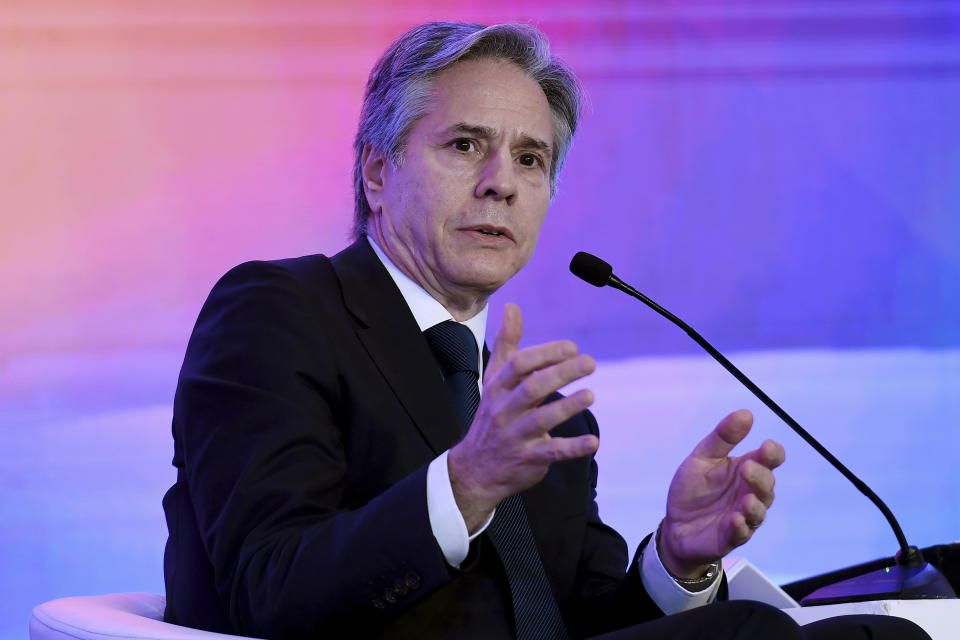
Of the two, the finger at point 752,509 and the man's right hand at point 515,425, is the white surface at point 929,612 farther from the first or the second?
the man's right hand at point 515,425

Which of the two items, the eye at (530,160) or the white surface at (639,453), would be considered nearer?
the eye at (530,160)

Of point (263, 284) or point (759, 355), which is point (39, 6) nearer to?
point (263, 284)

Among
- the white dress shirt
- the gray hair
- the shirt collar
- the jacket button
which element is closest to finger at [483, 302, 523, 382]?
the white dress shirt

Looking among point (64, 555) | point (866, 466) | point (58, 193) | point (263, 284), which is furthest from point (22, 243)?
point (866, 466)

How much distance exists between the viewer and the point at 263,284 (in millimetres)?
1317

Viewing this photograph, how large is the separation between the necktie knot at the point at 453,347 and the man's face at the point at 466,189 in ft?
0.29

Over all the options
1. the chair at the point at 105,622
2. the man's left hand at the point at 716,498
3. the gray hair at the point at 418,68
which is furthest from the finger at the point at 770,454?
the gray hair at the point at 418,68

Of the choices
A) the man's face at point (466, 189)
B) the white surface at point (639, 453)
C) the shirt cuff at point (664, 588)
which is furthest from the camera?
the white surface at point (639, 453)

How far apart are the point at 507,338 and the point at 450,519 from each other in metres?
0.19

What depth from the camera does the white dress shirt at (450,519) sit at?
102 centimetres

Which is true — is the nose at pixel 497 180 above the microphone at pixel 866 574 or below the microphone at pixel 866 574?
above

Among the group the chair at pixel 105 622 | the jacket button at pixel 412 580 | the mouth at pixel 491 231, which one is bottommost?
the chair at pixel 105 622

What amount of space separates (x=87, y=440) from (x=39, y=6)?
113cm

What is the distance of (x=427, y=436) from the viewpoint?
4.22 feet
